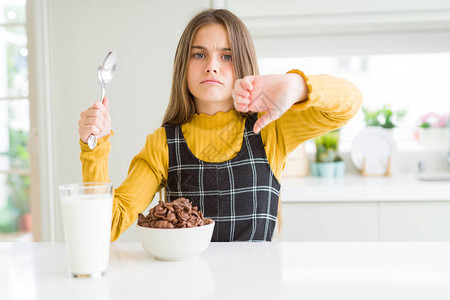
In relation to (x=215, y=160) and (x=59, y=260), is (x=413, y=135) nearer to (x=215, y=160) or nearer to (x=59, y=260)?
(x=215, y=160)

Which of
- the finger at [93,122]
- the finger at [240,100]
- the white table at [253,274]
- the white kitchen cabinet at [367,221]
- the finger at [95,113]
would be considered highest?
the finger at [240,100]

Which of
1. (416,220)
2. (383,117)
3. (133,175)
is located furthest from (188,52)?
(383,117)

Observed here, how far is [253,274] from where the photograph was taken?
2.61 feet

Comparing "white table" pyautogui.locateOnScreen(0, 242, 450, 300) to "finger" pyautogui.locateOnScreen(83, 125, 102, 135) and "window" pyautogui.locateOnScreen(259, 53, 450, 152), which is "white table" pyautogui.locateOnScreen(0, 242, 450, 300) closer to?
"finger" pyautogui.locateOnScreen(83, 125, 102, 135)

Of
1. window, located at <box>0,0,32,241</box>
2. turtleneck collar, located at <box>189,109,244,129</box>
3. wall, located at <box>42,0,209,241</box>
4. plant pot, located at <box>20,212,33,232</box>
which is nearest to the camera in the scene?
turtleneck collar, located at <box>189,109,244,129</box>

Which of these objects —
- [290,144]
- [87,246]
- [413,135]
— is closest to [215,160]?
[290,144]

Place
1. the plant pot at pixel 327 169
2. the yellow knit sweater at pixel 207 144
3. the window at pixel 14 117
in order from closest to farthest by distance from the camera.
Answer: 1. the yellow knit sweater at pixel 207 144
2. the plant pot at pixel 327 169
3. the window at pixel 14 117

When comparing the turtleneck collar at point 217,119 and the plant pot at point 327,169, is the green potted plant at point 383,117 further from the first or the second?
the turtleneck collar at point 217,119

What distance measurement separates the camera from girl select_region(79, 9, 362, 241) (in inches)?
49.3

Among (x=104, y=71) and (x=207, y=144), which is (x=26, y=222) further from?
(x=104, y=71)

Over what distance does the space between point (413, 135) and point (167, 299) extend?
2.45m

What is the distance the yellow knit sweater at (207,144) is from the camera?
1.11 m

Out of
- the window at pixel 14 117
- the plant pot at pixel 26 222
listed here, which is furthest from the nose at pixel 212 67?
the plant pot at pixel 26 222

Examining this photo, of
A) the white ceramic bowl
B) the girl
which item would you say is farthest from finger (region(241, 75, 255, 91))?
the girl
